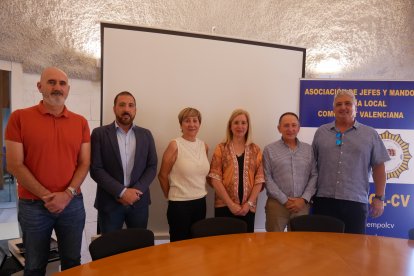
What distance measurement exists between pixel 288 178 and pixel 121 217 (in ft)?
4.74

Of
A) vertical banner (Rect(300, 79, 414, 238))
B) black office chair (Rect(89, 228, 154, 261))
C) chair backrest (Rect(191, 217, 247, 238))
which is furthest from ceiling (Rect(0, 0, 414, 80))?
black office chair (Rect(89, 228, 154, 261))

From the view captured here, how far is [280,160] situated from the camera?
8.85 ft

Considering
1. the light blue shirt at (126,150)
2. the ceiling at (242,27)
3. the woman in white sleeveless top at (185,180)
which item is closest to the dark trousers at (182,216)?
the woman in white sleeveless top at (185,180)

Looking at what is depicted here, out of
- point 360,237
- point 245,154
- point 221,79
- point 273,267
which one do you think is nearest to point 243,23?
point 221,79

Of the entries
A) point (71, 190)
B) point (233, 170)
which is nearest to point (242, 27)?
point (233, 170)

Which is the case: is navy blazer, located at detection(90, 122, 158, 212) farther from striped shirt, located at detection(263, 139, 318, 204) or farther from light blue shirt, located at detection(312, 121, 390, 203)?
light blue shirt, located at detection(312, 121, 390, 203)

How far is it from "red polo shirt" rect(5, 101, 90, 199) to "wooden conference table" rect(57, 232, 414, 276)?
84 centimetres

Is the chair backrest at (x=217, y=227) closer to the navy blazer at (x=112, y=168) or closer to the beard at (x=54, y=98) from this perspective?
the navy blazer at (x=112, y=168)

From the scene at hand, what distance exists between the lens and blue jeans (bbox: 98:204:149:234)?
2.48 metres

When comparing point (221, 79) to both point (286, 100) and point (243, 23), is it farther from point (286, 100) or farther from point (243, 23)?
point (243, 23)

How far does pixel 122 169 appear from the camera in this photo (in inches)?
97.3

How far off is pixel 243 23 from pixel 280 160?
2223 mm

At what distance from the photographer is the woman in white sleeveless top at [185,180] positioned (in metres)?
2.61

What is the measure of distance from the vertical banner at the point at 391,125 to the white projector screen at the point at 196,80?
0.35 metres
